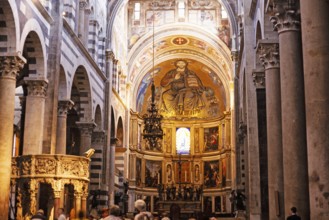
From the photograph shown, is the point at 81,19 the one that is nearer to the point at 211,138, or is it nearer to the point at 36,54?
the point at 36,54

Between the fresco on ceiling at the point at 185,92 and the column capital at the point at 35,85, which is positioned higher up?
the fresco on ceiling at the point at 185,92

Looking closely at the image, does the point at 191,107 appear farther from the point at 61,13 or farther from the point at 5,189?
the point at 5,189

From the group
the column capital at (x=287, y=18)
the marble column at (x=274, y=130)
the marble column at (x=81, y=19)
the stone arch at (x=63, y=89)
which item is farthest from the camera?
the marble column at (x=81, y=19)

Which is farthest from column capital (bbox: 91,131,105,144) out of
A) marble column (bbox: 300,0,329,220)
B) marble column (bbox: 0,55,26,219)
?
marble column (bbox: 300,0,329,220)

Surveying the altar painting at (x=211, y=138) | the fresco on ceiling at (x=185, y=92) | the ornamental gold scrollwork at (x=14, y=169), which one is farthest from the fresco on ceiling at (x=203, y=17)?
the ornamental gold scrollwork at (x=14, y=169)

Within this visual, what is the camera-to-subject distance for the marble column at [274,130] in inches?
555

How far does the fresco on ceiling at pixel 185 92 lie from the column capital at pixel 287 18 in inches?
1219

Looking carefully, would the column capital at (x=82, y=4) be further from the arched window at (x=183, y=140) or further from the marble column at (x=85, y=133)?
the arched window at (x=183, y=140)

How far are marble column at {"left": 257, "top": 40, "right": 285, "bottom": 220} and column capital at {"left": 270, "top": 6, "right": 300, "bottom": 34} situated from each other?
9.28ft

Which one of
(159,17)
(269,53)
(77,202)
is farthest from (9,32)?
(159,17)

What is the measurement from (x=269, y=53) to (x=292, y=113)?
396 centimetres

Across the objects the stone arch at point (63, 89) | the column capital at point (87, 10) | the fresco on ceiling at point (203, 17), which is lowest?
the stone arch at point (63, 89)

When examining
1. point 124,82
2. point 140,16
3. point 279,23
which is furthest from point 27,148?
point 140,16

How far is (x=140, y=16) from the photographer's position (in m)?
39.9
